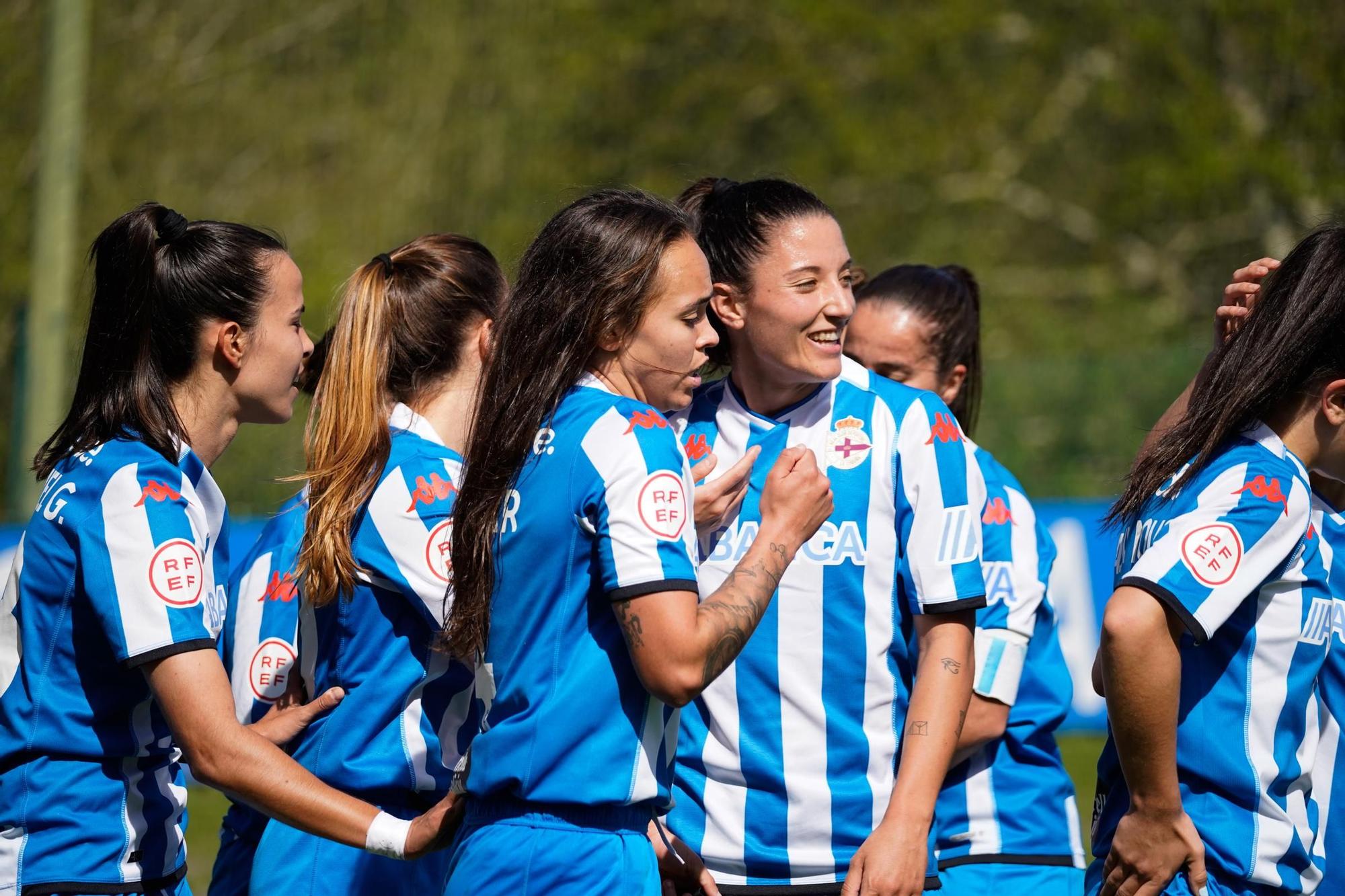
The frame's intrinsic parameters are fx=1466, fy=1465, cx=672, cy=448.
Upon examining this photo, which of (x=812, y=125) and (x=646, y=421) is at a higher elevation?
(x=812, y=125)

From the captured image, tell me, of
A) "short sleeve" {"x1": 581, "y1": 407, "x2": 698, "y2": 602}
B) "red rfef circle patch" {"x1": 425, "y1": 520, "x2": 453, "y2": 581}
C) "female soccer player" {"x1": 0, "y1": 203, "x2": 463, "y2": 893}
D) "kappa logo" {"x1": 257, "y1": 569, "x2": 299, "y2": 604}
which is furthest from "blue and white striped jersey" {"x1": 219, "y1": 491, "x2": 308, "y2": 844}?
"short sleeve" {"x1": 581, "y1": 407, "x2": 698, "y2": 602}

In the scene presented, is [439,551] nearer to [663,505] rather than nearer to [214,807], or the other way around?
[663,505]

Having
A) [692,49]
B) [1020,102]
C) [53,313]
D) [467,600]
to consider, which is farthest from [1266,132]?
[467,600]

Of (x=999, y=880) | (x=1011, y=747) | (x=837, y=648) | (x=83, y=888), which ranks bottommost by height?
(x=999, y=880)

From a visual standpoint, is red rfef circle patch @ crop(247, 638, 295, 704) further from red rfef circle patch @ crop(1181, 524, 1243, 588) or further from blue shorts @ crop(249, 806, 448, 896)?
red rfef circle patch @ crop(1181, 524, 1243, 588)

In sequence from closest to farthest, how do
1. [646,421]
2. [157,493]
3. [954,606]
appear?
[646,421] → [157,493] → [954,606]

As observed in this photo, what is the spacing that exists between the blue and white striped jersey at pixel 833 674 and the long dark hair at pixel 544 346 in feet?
2.10

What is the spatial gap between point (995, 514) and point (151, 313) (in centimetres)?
205

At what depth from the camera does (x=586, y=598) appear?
2512mm

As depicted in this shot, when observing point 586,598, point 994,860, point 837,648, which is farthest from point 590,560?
point 994,860

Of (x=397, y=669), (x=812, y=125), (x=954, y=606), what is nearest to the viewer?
(x=954, y=606)

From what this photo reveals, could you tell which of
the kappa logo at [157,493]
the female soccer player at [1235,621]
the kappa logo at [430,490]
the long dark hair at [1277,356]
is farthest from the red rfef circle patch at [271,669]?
the long dark hair at [1277,356]

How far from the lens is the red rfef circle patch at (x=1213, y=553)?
102 inches

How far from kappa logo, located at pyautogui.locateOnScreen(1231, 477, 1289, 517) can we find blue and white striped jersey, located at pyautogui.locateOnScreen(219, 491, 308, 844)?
78.0 inches
